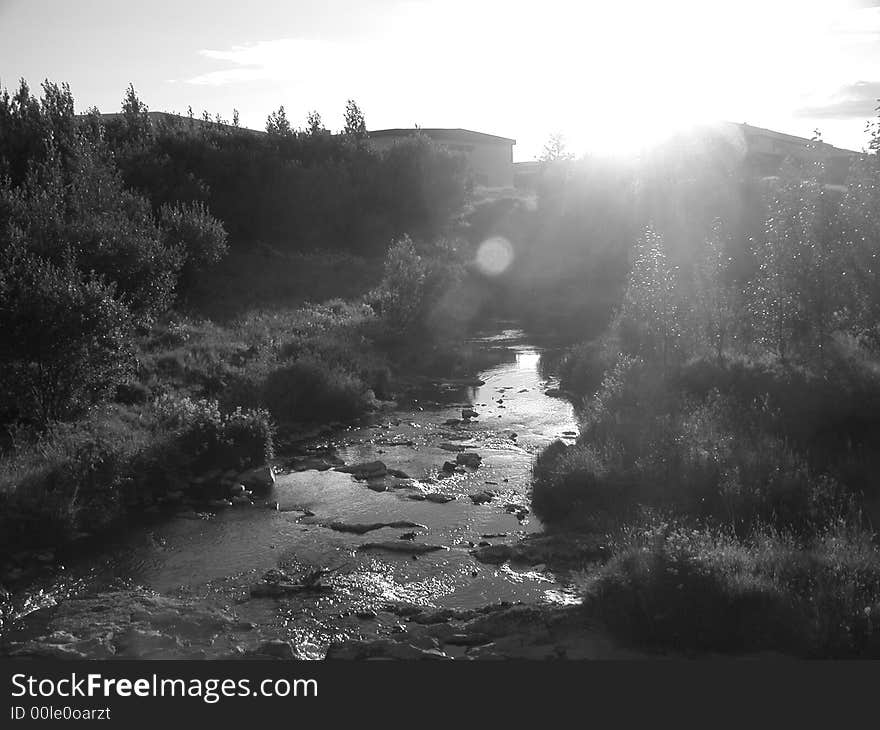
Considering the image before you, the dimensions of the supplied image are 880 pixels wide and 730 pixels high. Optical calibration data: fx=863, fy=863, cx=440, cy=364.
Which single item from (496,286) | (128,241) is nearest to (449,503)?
(128,241)

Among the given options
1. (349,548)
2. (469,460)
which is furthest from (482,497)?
(349,548)

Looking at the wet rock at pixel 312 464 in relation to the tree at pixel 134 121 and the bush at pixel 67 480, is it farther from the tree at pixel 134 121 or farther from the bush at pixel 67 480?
the tree at pixel 134 121

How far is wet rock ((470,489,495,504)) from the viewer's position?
16031mm

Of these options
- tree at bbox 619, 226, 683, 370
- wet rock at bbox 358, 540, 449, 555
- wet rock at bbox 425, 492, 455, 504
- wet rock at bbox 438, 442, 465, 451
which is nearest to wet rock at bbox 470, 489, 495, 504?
wet rock at bbox 425, 492, 455, 504

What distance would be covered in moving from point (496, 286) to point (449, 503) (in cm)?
3274

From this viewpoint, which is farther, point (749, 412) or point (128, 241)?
point (128, 241)

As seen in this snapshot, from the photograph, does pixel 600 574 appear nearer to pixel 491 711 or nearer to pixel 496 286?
pixel 491 711

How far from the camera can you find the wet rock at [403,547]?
13.7m

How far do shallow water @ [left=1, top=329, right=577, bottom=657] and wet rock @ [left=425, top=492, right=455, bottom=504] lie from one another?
0.17 m

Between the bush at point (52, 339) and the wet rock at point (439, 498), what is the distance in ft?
24.4

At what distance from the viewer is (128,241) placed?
23.4m

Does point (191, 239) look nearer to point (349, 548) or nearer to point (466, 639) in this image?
point (349, 548)

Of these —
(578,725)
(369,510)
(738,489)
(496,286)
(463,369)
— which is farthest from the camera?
(496,286)

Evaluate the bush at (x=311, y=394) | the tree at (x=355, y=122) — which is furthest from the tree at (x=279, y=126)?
the bush at (x=311, y=394)
